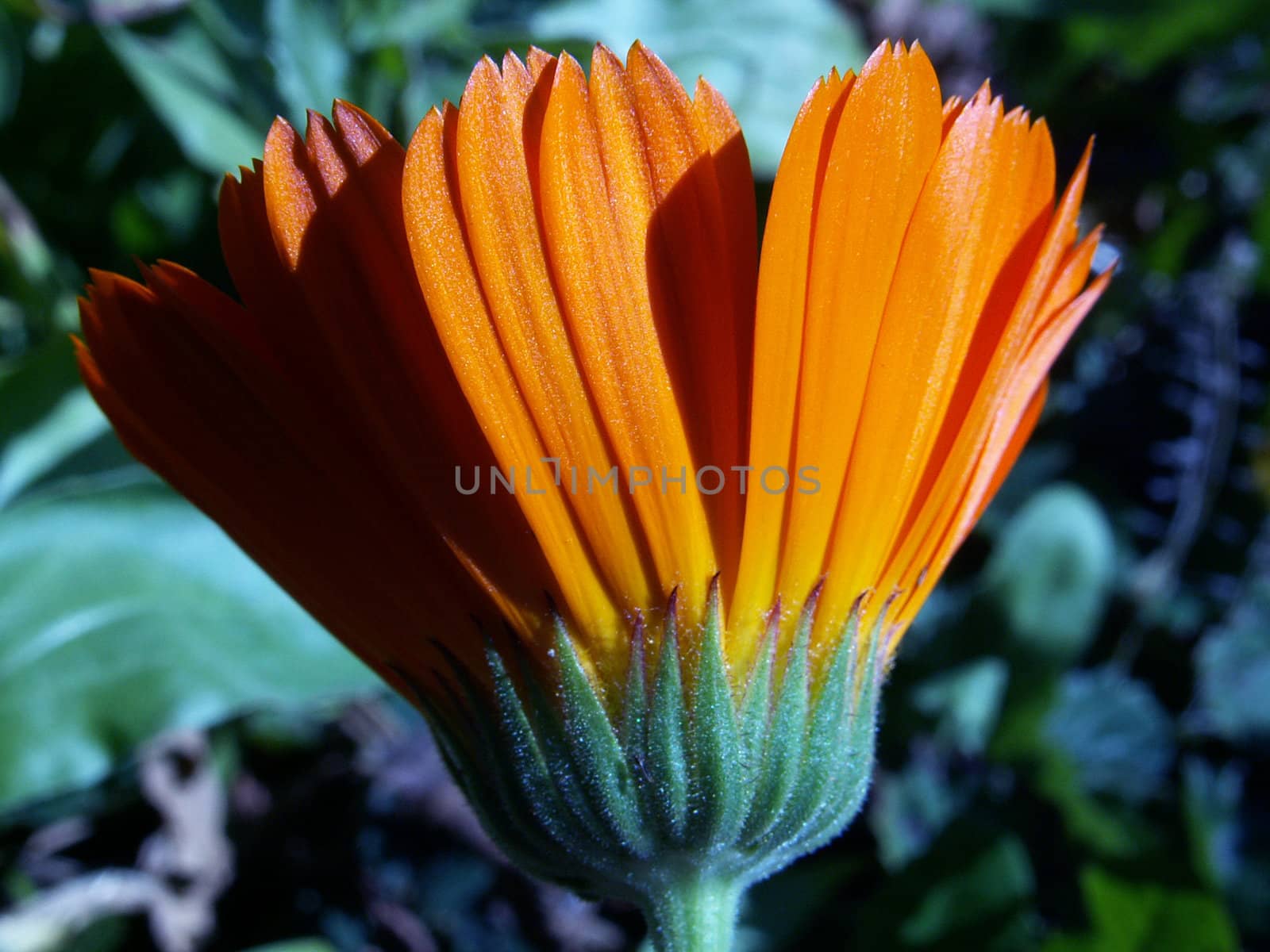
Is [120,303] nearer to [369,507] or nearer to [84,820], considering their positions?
[369,507]

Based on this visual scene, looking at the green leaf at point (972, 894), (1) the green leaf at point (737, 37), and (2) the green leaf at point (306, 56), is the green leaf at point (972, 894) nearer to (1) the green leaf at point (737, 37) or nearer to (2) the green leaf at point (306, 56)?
(1) the green leaf at point (737, 37)

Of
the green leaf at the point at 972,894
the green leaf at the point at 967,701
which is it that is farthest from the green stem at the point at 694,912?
the green leaf at the point at 967,701

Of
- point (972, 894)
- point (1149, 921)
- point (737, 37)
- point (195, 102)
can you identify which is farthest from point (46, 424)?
point (1149, 921)

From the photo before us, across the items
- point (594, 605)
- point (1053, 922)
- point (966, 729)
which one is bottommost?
point (1053, 922)

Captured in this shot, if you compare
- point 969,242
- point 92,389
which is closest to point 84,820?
point 92,389

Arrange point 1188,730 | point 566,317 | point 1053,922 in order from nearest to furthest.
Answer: point 566,317 → point 1053,922 → point 1188,730

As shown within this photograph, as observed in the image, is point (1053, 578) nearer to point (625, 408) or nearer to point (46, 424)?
point (625, 408)

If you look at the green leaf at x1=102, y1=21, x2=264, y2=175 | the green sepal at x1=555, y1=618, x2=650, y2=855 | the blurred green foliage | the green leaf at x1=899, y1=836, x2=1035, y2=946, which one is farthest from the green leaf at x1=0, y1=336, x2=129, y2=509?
the green leaf at x1=899, y1=836, x2=1035, y2=946
